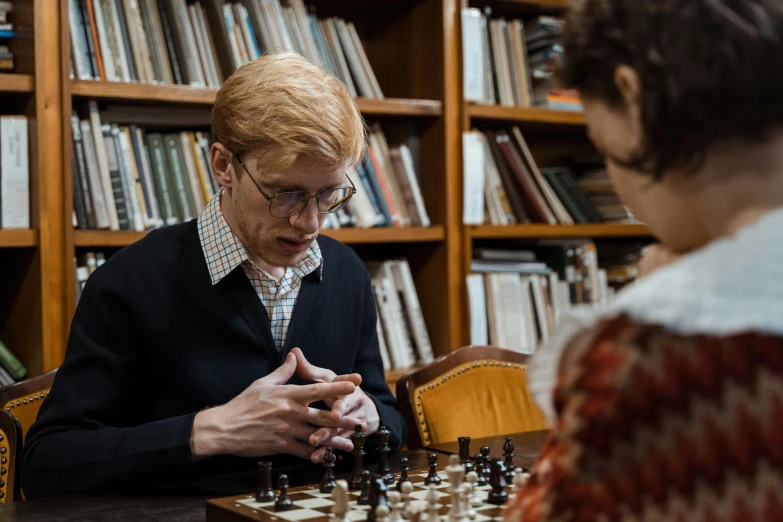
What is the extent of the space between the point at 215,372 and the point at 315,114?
0.52m

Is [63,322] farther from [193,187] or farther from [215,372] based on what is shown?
[215,372]

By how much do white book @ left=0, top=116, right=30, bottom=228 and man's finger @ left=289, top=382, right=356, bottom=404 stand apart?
1.26 m

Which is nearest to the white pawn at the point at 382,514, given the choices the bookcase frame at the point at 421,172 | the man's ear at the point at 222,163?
the man's ear at the point at 222,163

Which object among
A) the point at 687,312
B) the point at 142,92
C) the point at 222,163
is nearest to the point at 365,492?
the point at 687,312

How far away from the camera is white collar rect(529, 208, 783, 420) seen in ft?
2.04

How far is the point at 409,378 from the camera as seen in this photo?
2.11 meters

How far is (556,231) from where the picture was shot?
3.33 meters

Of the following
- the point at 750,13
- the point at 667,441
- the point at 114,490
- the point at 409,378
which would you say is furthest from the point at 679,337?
the point at 409,378

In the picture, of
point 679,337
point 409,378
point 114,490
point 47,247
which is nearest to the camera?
point 679,337

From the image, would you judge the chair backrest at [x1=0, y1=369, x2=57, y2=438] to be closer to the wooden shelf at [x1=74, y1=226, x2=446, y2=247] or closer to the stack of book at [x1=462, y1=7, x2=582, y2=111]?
the wooden shelf at [x1=74, y1=226, x2=446, y2=247]

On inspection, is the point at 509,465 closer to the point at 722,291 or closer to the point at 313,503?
the point at 313,503

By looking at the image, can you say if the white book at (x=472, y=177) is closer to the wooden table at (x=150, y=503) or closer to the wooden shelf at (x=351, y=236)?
the wooden shelf at (x=351, y=236)

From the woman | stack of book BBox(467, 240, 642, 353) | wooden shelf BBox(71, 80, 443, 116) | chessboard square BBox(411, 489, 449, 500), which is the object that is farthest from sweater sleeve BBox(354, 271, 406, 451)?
the woman

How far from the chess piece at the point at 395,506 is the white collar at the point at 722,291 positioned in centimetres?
53
